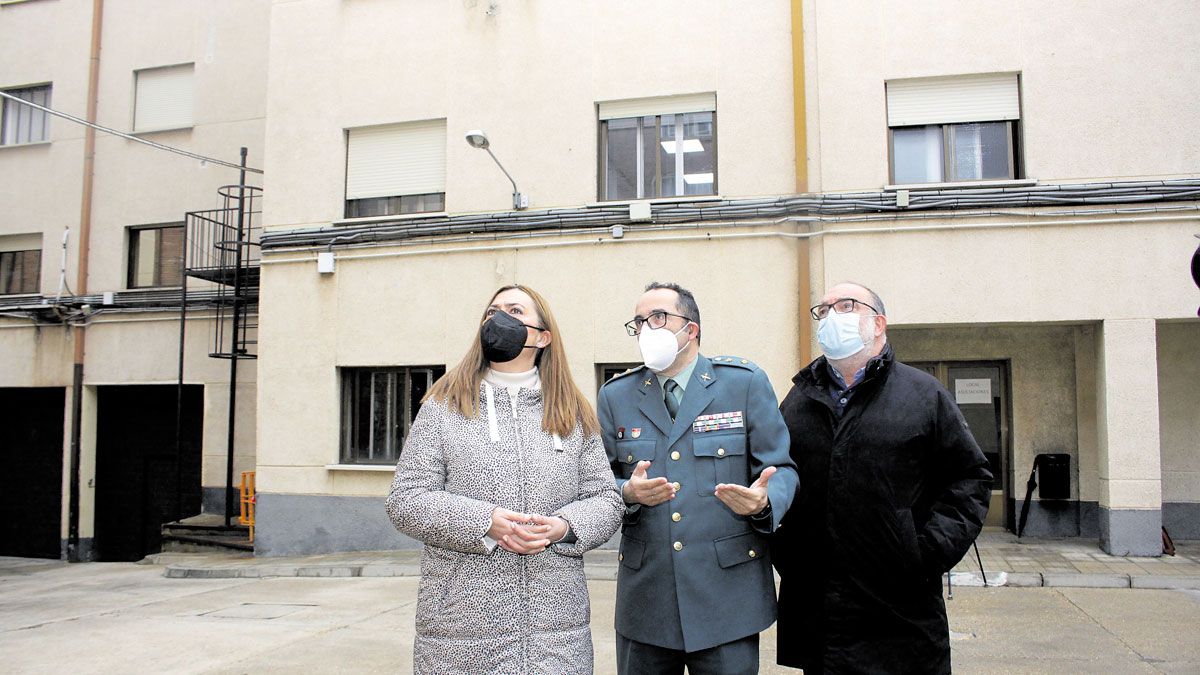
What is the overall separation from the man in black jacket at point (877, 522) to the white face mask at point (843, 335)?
0.01 m

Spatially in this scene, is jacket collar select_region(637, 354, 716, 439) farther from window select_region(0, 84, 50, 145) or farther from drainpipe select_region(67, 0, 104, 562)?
window select_region(0, 84, 50, 145)

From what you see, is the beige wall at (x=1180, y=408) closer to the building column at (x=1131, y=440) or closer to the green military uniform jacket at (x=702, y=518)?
the building column at (x=1131, y=440)

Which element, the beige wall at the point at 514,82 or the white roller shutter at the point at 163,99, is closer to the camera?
the beige wall at the point at 514,82

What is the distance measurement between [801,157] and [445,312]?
4860mm

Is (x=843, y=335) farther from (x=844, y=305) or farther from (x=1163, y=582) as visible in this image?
(x=1163, y=582)

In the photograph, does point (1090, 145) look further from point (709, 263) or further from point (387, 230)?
point (387, 230)

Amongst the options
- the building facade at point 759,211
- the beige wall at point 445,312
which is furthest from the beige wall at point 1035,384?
the beige wall at point 445,312

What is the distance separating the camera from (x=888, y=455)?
306cm

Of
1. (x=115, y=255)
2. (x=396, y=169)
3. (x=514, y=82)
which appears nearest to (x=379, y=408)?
(x=396, y=169)

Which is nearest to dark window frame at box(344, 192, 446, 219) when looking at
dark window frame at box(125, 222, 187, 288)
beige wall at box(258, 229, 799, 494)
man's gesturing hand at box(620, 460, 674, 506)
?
beige wall at box(258, 229, 799, 494)

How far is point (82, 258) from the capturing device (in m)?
14.7

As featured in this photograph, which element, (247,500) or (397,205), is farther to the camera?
(247,500)

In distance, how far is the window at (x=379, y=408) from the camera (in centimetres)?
1155

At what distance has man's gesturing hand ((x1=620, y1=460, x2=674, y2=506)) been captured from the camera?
9.56 ft
